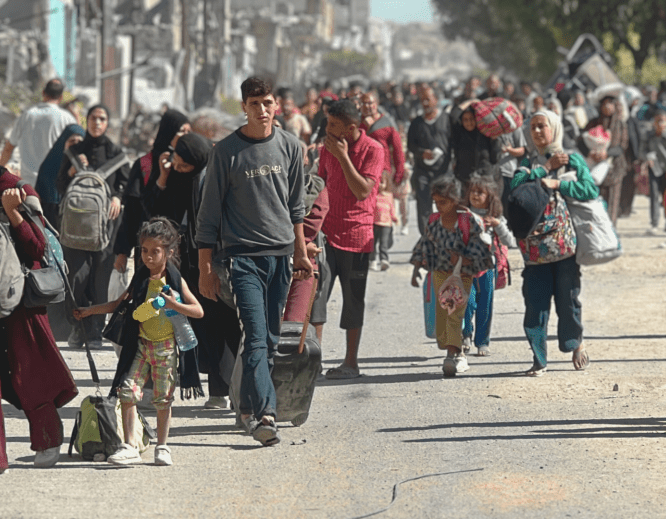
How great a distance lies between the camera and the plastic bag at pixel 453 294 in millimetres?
8477

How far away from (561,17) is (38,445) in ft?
156

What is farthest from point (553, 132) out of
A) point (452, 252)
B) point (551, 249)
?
point (452, 252)

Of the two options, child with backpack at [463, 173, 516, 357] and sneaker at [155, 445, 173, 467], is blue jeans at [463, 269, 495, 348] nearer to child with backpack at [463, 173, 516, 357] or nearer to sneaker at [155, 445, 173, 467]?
child with backpack at [463, 173, 516, 357]

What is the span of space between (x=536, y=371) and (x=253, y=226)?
272 cm

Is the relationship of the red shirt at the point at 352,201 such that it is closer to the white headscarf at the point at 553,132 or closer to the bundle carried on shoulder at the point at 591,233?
the white headscarf at the point at 553,132

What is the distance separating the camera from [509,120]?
1202 cm

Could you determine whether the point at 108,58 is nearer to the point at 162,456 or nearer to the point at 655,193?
the point at 655,193

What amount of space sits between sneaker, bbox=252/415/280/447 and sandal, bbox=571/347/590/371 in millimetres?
2796

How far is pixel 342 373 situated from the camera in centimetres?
851

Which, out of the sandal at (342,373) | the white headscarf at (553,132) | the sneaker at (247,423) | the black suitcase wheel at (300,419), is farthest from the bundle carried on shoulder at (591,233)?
the sneaker at (247,423)

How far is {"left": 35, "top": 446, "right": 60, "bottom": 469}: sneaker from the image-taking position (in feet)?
20.2

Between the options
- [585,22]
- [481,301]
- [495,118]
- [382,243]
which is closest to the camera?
[481,301]

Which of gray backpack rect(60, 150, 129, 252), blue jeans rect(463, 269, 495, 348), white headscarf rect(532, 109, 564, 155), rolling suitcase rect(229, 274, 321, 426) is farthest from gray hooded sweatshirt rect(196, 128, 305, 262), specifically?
gray backpack rect(60, 150, 129, 252)

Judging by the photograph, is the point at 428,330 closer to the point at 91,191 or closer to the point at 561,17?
the point at 91,191
